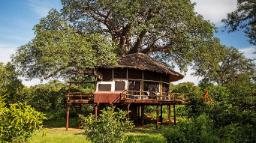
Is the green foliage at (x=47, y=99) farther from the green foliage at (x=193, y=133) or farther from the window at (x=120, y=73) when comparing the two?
the green foliage at (x=193, y=133)

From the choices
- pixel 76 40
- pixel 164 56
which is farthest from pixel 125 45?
pixel 76 40

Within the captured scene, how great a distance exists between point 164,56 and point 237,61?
104ft

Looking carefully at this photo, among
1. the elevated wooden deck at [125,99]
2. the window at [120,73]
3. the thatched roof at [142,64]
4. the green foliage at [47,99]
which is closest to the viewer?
the elevated wooden deck at [125,99]

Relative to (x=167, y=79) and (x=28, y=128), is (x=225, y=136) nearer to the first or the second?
(x=28, y=128)

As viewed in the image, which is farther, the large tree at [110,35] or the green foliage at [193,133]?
the large tree at [110,35]

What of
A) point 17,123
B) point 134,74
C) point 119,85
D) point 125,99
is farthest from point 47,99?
point 17,123

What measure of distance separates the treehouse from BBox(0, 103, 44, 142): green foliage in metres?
17.7

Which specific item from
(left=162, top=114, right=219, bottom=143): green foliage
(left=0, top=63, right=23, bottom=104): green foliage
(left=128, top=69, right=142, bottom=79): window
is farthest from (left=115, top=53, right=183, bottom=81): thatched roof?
(left=162, top=114, right=219, bottom=143): green foliage

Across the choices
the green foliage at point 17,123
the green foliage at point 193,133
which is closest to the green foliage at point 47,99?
the green foliage at point 17,123

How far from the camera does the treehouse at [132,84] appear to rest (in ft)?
118

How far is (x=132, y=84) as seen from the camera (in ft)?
125

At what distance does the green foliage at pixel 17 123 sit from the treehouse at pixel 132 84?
17.7 meters

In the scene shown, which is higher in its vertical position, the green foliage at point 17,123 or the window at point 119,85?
the window at point 119,85

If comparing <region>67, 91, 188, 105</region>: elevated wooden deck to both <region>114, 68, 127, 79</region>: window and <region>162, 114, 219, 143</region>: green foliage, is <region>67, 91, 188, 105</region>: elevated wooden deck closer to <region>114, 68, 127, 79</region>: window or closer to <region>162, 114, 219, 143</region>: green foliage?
<region>114, 68, 127, 79</region>: window
